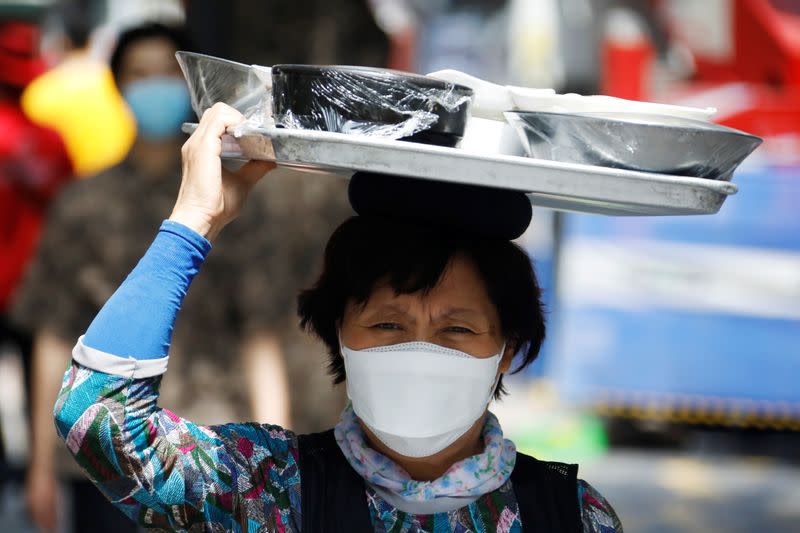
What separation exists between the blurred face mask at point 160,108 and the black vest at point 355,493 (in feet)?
6.40

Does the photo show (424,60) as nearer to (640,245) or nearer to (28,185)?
(640,245)

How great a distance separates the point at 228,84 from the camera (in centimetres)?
214

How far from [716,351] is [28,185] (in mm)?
3883

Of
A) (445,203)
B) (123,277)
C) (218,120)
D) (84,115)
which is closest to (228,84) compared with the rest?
(218,120)

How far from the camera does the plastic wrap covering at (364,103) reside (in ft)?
6.18

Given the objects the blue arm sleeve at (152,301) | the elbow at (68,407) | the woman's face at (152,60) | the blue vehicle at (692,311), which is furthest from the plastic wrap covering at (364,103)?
the blue vehicle at (692,311)

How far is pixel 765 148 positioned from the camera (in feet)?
26.2

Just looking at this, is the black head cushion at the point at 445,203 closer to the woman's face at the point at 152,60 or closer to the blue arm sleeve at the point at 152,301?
the blue arm sleeve at the point at 152,301

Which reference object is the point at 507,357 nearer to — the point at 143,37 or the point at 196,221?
the point at 196,221

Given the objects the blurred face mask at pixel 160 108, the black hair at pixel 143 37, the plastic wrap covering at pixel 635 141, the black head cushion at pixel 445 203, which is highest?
the black hair at pixel 143 37

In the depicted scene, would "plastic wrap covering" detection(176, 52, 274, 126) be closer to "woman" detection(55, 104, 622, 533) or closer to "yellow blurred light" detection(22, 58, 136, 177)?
"woman" detection(55, 104, 622, 533)

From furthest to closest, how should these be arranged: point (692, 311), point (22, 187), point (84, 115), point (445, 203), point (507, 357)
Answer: point (692, 311), point (84, 115), point (22, 187), point (507, 357), point (445, 203)

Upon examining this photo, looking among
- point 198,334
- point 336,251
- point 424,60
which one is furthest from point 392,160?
point 424,60

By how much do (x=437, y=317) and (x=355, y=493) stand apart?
0.98 ft
